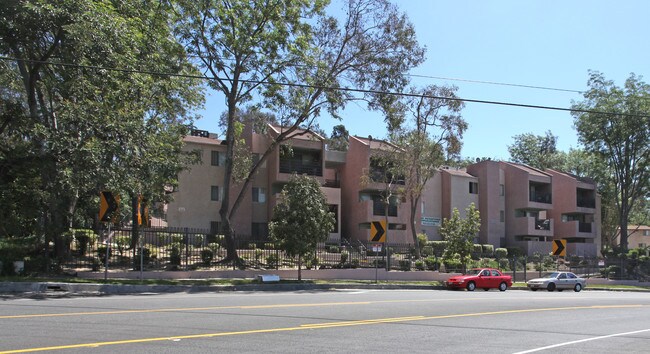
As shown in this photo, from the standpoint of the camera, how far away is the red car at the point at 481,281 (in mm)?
29250

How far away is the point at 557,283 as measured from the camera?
110ft

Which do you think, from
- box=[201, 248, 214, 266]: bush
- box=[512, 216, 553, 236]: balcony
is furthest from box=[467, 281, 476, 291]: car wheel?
box=[512, 216, 553, 236]: balcony

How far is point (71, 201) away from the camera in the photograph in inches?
989

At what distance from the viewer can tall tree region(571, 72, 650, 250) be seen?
47.5 metres

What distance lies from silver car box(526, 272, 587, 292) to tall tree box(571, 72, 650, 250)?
19.1 metres

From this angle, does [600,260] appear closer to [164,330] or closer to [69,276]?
[69,276]

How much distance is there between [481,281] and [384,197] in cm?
1654

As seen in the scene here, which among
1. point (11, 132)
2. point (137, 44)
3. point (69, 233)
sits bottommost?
point (69, 233)

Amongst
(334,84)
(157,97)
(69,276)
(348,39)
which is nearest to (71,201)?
(69,276)

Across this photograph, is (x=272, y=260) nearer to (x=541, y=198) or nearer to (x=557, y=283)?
(x=557, y=283)

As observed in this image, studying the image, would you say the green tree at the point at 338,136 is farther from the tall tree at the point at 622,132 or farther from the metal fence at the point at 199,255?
the tall tree at the point at 622,132

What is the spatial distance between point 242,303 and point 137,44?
11405mm

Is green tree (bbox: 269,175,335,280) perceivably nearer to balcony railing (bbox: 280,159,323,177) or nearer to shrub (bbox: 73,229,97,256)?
shrub (bbox: 73,229,97,256)

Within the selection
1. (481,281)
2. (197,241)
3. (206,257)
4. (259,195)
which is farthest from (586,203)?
(197,241)
